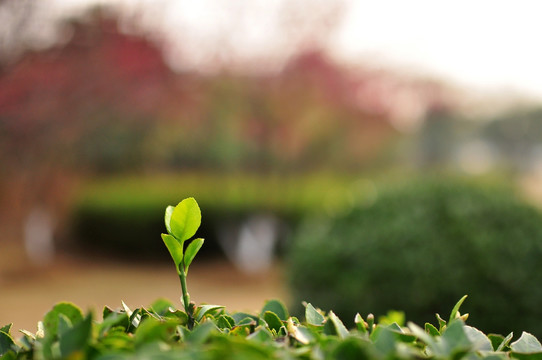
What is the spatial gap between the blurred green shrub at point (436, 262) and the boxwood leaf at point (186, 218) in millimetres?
3078

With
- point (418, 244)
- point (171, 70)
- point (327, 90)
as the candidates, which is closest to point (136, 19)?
point (171, 70)

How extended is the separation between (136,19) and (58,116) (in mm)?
1763

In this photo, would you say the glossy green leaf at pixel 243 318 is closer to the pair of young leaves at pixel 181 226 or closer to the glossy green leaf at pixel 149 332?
the pair of young leaves at pixel 181 226

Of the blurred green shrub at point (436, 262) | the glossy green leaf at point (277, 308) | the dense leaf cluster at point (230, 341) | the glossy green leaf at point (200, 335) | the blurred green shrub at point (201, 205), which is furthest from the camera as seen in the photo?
the blurred green shrub at point (201, 205)

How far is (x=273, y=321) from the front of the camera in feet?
4.04

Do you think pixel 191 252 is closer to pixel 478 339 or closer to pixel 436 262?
pixel 478 339

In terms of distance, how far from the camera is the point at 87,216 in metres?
12.1

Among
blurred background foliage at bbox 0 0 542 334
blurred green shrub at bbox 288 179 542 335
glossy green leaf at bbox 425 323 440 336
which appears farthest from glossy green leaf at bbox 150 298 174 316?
blurred background foliage at bbox 0 0 542 334

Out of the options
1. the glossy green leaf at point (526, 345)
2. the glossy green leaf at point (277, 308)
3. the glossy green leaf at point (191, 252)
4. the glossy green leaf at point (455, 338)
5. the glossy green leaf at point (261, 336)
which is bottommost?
the glossy green leaf at point (526, 345)

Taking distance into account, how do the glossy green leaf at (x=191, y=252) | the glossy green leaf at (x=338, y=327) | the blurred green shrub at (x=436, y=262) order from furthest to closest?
the blurred green shrub at (x=436, y=262) → the glossy green leaf at (x=191, y=252) → the glossy green leaf at (x=338, y=327)


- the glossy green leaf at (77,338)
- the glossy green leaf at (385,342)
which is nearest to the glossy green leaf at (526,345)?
the glossy green leaf at (385,342)

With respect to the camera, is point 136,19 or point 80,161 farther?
point 80,161

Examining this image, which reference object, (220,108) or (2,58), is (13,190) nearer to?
(2,58)

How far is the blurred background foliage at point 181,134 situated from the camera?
783 cm
